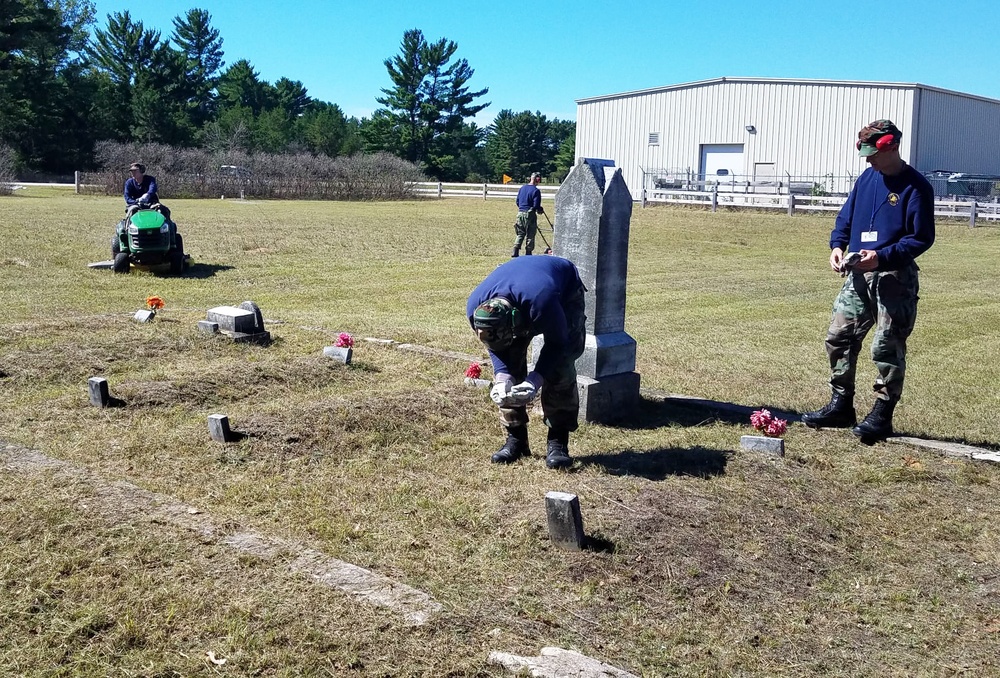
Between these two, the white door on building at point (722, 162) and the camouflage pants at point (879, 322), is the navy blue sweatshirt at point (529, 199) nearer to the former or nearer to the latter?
the camouflage pants at point (879, 322)

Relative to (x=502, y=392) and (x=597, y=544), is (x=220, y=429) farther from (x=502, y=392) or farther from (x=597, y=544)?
(x=597, y=544)

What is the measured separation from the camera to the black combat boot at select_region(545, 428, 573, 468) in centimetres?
609

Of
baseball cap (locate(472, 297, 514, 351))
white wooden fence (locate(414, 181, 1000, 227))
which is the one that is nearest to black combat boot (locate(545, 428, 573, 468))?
baseball cap (locate(472, 297, 514, 351))

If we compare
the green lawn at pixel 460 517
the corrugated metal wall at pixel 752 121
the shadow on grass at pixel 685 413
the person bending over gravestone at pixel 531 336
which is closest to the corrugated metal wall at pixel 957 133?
the corrugated metal wall at pixel 752 121

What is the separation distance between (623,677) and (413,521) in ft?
6.16

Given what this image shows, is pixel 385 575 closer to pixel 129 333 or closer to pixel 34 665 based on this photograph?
pixel 34 665

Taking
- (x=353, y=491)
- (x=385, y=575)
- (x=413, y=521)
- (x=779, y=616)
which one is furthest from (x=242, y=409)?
(x=779, y=616)

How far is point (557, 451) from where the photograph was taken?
6168 mm

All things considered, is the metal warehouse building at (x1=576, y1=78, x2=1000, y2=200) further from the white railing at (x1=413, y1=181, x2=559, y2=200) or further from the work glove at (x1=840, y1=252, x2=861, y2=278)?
the work glove at (x1=840, y1=252, x2=861, y2=278)

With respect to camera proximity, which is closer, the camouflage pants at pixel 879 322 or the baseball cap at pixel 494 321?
the baseball cap at pixel 494 321

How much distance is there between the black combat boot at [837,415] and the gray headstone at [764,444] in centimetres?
100

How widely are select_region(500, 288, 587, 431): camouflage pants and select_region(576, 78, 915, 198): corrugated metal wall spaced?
37.3 meters

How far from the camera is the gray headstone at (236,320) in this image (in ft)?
32.6

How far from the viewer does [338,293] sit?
50.8 ft
